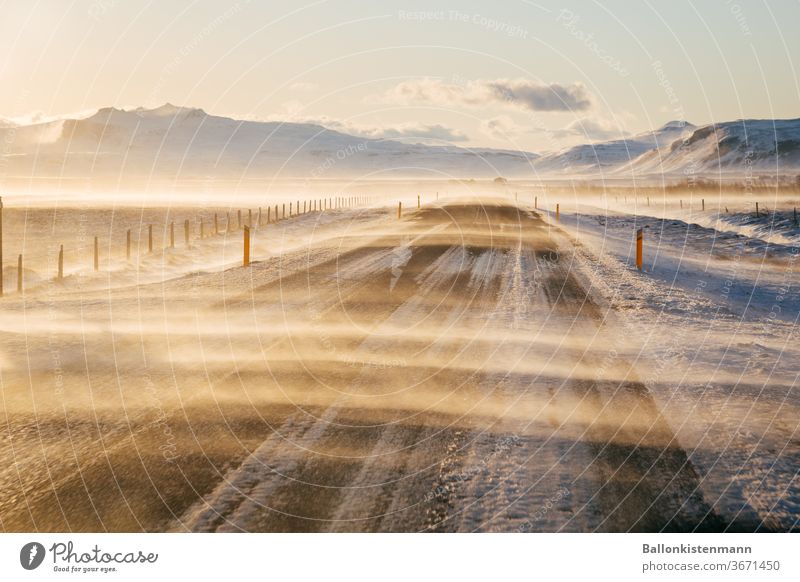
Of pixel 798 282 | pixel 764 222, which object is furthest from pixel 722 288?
pixel 764 222

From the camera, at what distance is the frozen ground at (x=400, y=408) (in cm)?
509

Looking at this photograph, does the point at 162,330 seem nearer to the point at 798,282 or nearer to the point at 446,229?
the point at 798,282

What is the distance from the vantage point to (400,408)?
7289 millimetres
